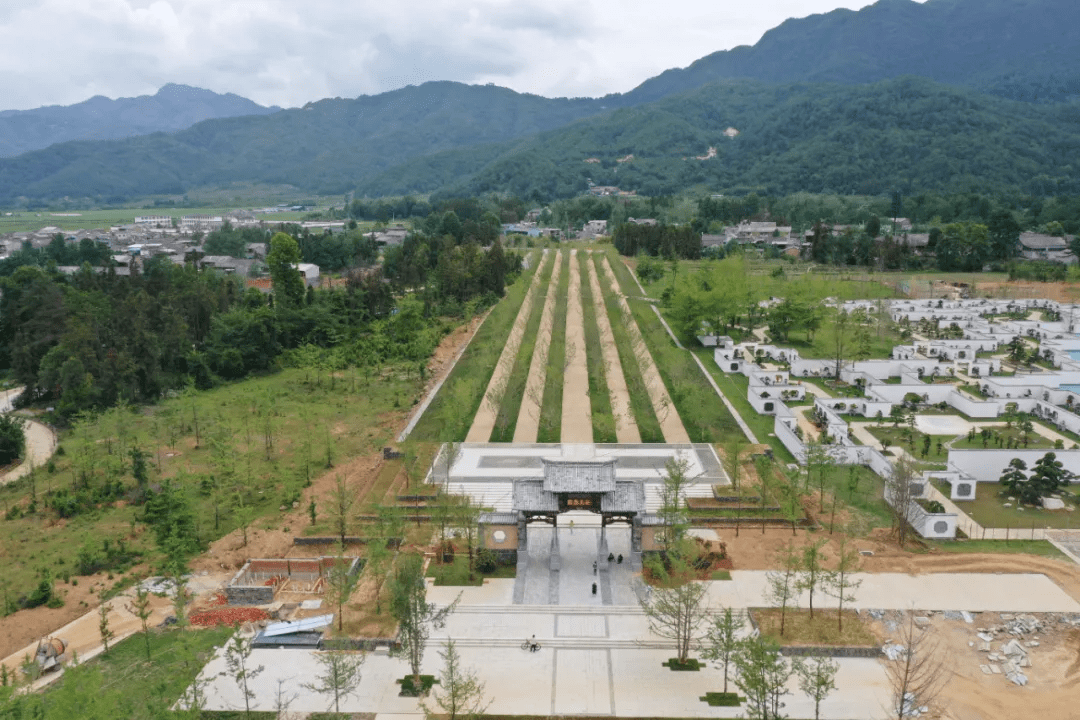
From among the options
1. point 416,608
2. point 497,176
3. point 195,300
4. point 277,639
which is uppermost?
point 497,176

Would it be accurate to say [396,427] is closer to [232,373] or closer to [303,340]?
[232,373]

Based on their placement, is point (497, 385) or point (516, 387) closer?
point (497, 385)

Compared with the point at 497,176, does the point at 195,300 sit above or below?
below

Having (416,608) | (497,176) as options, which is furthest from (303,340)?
(497,176)

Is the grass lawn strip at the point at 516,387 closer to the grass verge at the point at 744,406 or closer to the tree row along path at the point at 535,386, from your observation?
the tree row along path at the point at 535,386

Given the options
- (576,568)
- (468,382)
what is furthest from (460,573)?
(468,382)

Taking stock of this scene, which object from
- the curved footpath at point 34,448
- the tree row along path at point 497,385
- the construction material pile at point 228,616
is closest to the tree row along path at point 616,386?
the tree row along path at point 497,385

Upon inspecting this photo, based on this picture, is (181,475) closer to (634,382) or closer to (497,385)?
(497,385)
